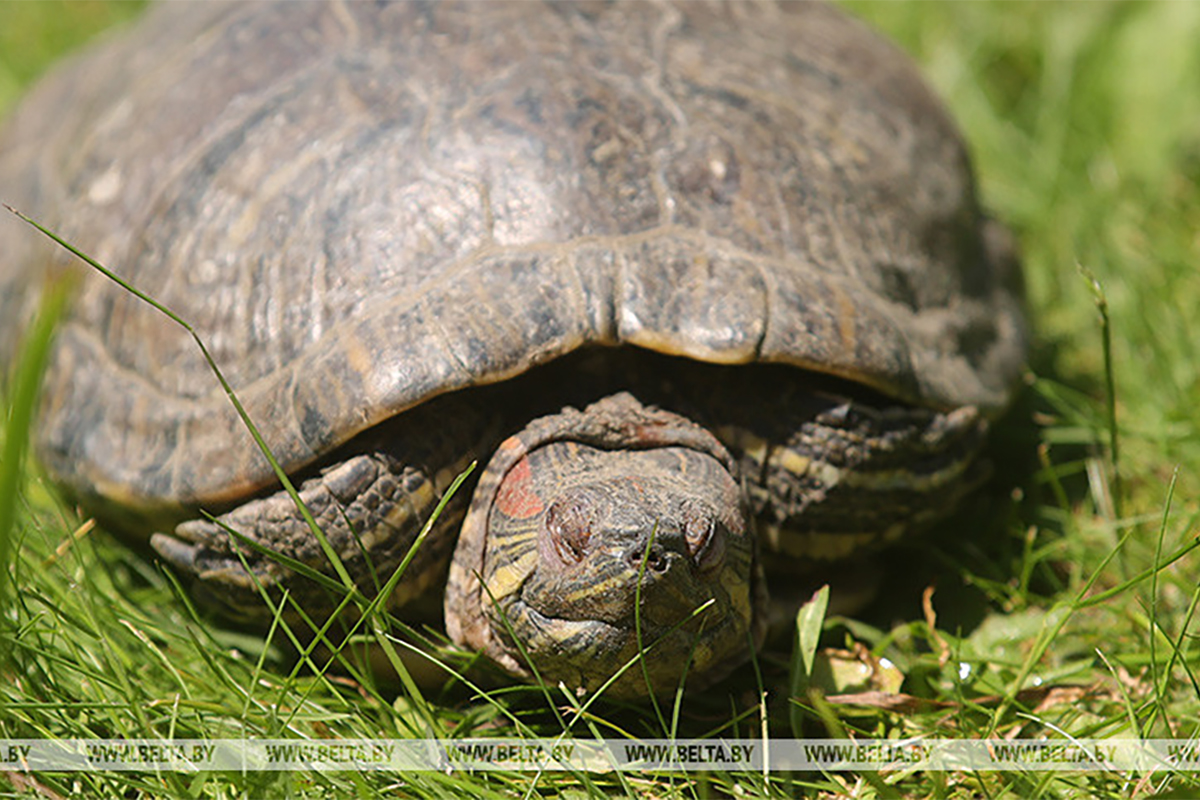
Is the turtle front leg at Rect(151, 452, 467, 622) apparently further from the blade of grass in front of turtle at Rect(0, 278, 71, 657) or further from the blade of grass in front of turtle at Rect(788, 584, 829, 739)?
the blade of grass in front of turtle at Rect(0, 278, 71, 657)

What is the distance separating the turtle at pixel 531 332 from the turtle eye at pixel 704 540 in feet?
0.04

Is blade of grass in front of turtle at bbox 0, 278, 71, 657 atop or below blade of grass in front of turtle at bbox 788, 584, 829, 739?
atop

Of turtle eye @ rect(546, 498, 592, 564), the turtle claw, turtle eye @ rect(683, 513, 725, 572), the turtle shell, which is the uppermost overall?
the turtle shell

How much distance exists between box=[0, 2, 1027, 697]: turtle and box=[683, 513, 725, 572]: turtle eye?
0.04 feet

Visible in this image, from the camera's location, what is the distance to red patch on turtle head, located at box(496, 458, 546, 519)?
6.30 ft

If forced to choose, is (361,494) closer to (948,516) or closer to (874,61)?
(948,516)

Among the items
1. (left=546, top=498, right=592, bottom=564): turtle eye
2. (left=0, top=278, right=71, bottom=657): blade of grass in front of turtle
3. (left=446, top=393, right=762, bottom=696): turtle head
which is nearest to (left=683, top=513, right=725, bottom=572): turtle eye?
(left=446, top=393, right=762, bottom=696): turtle head

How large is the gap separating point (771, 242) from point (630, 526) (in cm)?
72

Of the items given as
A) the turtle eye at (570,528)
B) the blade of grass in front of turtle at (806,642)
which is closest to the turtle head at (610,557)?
the turtle eye at (570,528)

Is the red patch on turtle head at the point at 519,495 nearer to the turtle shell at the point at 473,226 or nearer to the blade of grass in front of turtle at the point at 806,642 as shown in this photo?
the turtle shell at the point at 473,226

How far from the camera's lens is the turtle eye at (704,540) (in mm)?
1800

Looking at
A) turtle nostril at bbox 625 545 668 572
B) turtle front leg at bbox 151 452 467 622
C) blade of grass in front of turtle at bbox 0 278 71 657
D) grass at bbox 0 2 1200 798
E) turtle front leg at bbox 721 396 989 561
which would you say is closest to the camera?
blade of grass in front of turtle at bbox 0 278 71 657

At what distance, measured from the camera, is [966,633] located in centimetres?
233

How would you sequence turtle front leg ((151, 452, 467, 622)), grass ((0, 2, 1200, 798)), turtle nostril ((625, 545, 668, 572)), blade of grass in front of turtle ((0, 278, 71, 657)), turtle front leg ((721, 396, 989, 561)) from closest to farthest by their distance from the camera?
blade of grass in front of turtle ((0, 278, 71, 657)) < turtle nostril ((625, 545, 668, 572)) < grass ((0, 2, 1200, 798)) < turtle front leg ((151, 452, 467, 622)) < turtle front leg ((721, 396, 989, 561))
